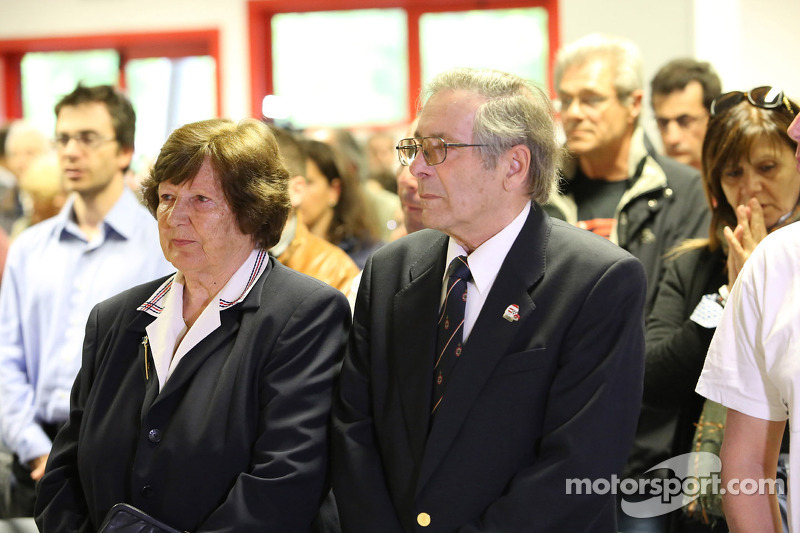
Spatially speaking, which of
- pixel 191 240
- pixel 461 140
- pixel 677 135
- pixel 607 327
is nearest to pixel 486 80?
pixel 461 140

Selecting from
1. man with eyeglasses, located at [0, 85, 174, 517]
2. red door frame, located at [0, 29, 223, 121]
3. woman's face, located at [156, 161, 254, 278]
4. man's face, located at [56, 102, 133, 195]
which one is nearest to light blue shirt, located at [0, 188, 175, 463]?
man with eyeglasses, located at [0, 85, 174, 517]

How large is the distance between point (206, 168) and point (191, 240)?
0.18 meters

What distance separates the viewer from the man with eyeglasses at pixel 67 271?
3.12 m

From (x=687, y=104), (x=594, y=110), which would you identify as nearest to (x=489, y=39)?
(x=687, y=104)

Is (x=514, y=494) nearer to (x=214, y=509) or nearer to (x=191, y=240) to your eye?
(x=214, y=509)

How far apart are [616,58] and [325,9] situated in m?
5.26

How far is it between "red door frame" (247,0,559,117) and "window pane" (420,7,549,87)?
6cm

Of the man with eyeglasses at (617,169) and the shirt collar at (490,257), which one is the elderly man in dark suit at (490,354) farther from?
the man with eyeglasses at (617,169)

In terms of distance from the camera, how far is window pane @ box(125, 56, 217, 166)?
8.44m

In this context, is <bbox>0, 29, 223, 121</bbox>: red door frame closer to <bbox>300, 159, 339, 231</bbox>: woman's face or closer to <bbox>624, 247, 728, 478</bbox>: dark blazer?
<bbox>300, 159, 339, 231</bbox>: woman's face

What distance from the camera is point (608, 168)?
338 centimetres

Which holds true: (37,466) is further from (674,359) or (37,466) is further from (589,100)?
(589,100)

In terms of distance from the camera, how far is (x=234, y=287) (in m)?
2.22

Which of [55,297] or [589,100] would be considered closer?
[55,297]
